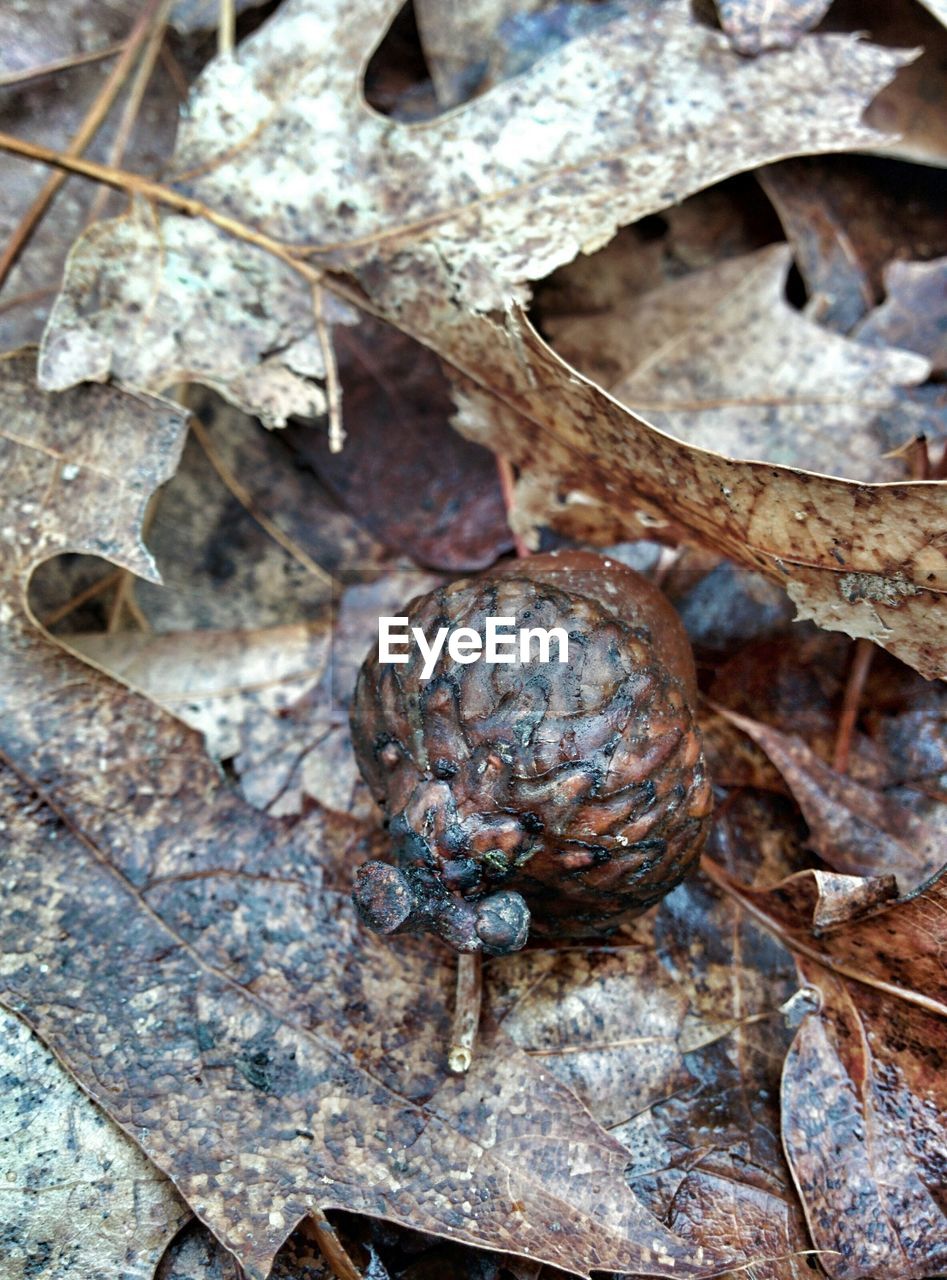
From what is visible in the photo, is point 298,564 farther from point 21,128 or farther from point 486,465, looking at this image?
point 21,128

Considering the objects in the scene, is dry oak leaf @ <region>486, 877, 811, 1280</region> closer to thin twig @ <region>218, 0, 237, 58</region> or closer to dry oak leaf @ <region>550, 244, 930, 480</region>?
dry oak leaf @ <region>550, 244, 930, 480</region>

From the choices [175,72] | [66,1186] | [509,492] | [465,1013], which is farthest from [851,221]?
[66,1186]

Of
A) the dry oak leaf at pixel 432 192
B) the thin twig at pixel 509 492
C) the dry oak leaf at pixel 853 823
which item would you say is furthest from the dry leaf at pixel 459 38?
the dry oak leaf at pixel 853 823

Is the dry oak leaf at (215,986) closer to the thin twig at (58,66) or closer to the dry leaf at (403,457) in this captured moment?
the dry leaf at (403,457)

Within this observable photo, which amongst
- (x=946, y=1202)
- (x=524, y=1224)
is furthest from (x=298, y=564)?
(x=946, y=1202)

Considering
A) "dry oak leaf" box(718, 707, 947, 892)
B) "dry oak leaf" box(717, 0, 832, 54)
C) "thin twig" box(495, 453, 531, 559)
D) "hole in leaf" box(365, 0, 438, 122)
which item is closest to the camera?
"dry oak leaf" box(718, 707, 947, 892)

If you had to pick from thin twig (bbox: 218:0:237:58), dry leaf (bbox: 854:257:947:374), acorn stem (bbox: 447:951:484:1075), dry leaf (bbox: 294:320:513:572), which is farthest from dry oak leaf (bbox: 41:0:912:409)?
acorn stem (bbox: 447:951:484:1075)

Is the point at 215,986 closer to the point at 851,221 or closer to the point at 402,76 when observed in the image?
the point at 402,76
